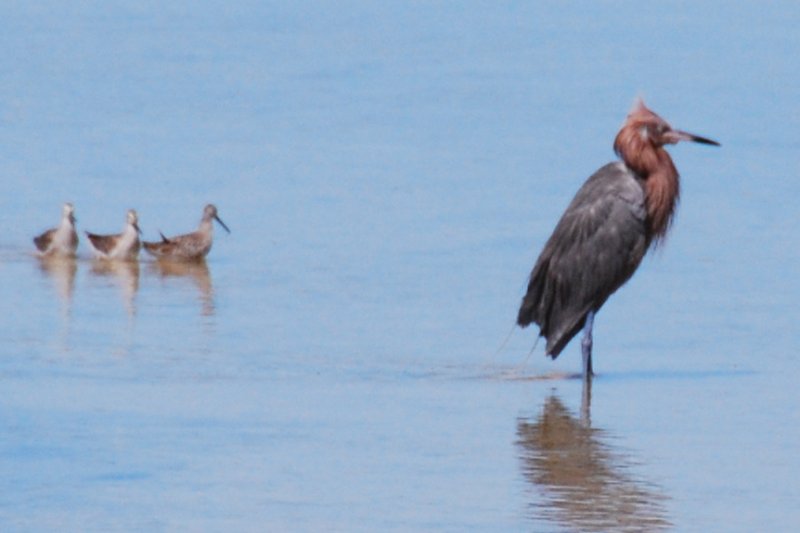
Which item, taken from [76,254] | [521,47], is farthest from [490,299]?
[521,47]

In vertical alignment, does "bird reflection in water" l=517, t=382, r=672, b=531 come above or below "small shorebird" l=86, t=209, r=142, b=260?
below

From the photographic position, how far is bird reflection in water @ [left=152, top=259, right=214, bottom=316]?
11930 millimetres

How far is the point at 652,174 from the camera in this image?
33.5 ft

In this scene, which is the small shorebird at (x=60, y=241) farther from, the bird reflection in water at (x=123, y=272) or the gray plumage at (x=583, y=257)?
the gray plumage at (x=583, y=257)

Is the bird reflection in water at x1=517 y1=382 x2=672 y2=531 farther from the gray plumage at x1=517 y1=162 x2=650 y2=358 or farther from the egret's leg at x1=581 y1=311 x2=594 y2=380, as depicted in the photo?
the gray plumage at x1=517 y1=162 x2=650 y2=358

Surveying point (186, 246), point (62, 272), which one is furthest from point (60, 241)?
point (186, 246)

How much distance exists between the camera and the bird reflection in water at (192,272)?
11.9 m

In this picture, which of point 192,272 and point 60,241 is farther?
point 60,241

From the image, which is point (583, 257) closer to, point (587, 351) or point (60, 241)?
point (587, 351)

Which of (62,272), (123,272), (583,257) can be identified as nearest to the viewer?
(583,257)

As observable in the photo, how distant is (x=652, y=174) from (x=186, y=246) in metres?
3.61

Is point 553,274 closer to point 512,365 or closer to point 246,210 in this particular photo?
point 512,365

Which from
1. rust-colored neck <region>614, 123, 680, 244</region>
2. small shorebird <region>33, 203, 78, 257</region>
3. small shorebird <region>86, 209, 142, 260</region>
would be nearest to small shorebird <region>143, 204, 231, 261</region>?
small shorebird <region>86, 209, 142, 260</region>

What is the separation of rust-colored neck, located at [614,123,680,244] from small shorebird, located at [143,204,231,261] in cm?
345
